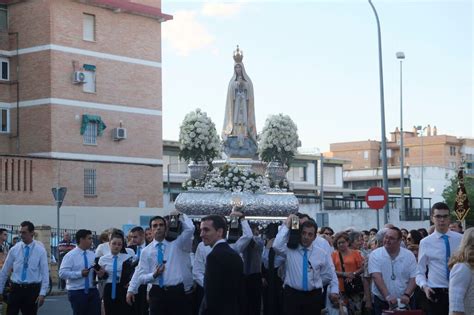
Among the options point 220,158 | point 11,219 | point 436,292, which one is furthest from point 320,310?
point 11,219

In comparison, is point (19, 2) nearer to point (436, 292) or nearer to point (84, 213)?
point (84, 213)

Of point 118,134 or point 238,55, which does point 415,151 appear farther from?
point 238,55

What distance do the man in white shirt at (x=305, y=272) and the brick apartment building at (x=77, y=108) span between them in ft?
116

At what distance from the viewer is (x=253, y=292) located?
16781 mm

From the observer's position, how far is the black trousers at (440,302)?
12.4 meters

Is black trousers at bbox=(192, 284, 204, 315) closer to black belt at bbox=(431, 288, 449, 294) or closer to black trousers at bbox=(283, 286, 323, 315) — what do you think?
black trousers at bbox=(283, 286, 323, 315)

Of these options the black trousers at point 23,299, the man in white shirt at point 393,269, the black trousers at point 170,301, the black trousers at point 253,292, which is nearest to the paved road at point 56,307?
the black trousers at point 23,299

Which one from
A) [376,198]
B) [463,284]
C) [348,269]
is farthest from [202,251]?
[376,198]

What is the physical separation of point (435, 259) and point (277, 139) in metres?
6.88

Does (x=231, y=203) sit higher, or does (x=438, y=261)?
(x=231, y=203)

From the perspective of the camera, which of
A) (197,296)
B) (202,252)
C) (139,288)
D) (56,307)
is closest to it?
(197,296)

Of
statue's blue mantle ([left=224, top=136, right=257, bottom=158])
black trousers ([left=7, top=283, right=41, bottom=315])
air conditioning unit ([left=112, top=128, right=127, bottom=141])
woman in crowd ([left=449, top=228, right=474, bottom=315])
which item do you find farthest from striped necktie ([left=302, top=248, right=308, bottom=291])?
air conditioning unit ([left=112, top=128, right=127, bottom=141])

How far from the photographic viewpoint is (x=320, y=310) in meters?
13.2

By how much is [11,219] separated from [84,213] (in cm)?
455
